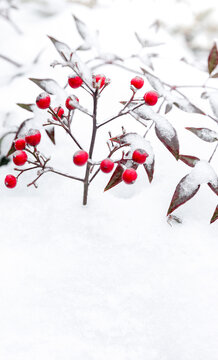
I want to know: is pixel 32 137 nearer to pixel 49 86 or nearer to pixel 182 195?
pixel 49 86

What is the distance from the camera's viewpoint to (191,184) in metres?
0.76

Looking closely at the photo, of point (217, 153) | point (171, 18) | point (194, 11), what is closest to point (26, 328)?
point (217, 153)

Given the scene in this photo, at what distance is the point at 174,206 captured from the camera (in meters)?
0.75

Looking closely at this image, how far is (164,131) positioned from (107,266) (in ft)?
1.05

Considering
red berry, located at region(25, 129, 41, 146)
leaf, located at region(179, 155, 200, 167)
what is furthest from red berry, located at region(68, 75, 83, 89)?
leaf, located at region(179, 155, 200, 167)

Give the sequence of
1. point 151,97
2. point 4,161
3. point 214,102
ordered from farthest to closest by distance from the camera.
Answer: point 4,161, point 214,102, point 151,97

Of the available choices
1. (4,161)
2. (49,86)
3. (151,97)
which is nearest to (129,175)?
(151,97)

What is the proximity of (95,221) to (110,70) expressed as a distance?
0.71 m

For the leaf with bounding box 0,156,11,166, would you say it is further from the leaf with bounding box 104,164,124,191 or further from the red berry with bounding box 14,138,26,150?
the leaf with bounding box 104,164,124,191

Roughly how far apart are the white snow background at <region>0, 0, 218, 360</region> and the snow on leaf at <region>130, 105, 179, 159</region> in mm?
170

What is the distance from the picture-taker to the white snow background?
67cm

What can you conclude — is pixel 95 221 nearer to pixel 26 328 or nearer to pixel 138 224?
pixel 138 224

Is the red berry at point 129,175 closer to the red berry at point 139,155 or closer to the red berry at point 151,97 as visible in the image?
the red berry at point 139,155

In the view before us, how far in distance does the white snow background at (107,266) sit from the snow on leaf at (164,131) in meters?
0.17
